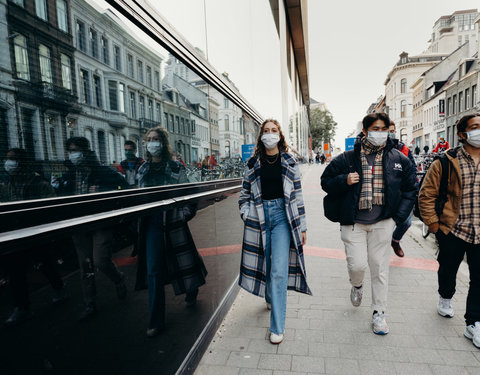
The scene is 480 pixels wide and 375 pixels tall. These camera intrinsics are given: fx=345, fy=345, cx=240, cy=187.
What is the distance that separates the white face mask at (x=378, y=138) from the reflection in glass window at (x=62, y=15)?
103 inches

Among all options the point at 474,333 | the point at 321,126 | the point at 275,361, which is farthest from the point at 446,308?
the point at 321,126

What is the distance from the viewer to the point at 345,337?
309 cm

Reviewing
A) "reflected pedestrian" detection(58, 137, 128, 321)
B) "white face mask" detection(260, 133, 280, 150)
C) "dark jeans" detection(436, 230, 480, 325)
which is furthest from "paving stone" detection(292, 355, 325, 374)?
"white face mask" detection(260, 133, 280, 150)

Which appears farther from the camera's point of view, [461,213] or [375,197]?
[375,197]

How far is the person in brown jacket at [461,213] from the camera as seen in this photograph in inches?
117

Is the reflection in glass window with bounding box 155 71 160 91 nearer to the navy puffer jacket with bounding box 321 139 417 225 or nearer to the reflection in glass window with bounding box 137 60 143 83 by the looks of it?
the reflection in glass window with bounding box 137 60 143 83

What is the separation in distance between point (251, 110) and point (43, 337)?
524 cm

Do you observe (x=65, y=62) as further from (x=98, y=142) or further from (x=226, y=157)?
(x=226, y=157)

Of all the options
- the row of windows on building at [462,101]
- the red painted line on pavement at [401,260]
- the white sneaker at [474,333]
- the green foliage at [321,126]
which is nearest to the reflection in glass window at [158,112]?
the white sneaker at [474,333]

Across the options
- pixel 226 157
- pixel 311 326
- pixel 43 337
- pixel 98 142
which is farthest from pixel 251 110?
pixel 43 337

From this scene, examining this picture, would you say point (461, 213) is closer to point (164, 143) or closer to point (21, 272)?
point (164, 143)

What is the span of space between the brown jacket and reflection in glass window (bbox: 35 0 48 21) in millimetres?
3201

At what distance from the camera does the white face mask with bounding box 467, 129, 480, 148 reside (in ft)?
9.73

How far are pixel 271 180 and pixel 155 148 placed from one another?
131 cm
